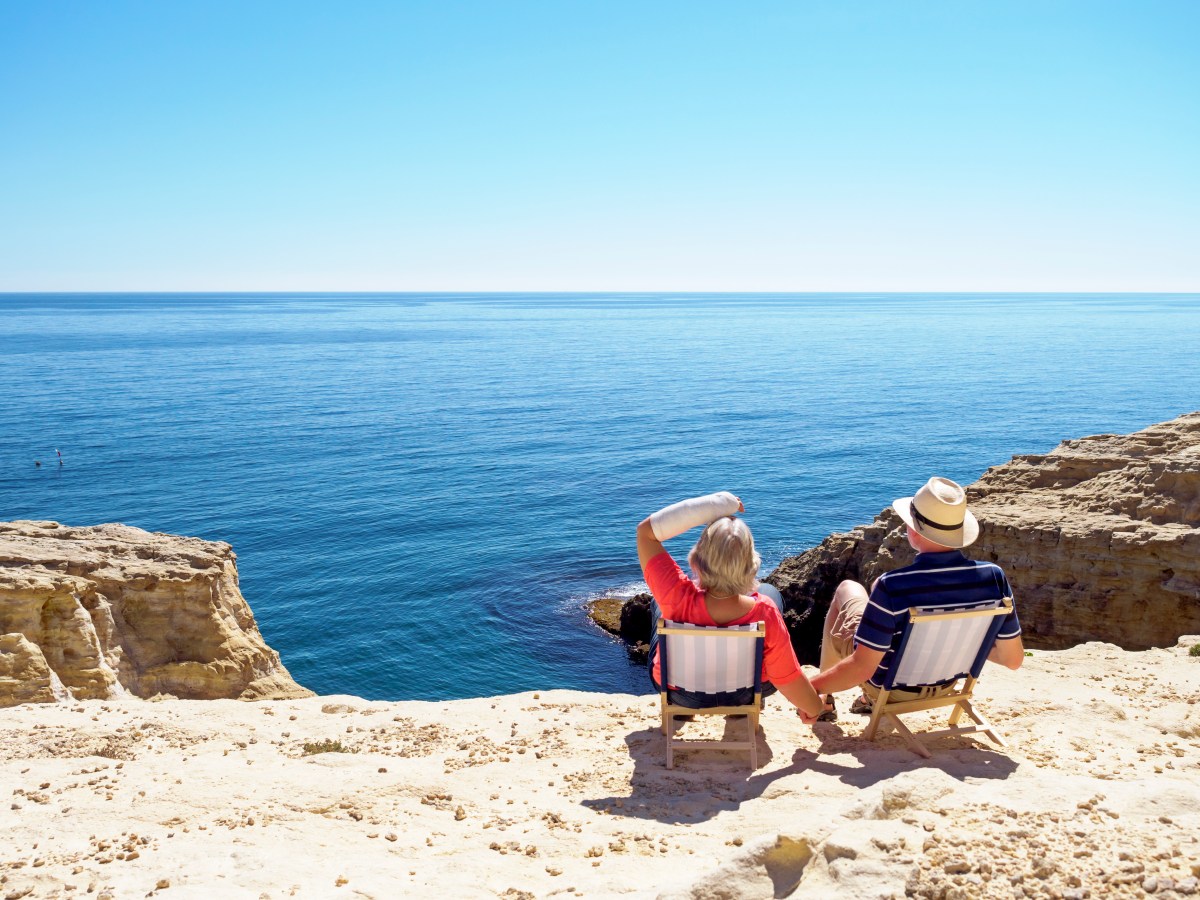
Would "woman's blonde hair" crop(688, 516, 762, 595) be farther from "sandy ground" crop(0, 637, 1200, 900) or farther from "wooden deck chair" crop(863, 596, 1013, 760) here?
"sandy ground" crop(0, 637, 1200, 900)

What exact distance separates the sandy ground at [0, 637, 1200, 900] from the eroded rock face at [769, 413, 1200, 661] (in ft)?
20.6

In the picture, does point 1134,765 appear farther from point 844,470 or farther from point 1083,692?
point 844,470

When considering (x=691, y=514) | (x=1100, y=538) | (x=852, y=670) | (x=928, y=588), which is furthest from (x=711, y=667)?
(x=1100, y=538)

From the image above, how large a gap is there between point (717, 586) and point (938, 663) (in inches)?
72.2

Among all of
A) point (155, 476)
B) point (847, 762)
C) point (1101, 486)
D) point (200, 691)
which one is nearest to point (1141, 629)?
point (1101, 486)

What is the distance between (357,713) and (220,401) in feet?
175

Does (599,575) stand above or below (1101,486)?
below

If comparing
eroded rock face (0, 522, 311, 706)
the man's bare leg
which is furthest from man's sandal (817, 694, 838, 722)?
eroded rock face (0, 522, 311, 706)

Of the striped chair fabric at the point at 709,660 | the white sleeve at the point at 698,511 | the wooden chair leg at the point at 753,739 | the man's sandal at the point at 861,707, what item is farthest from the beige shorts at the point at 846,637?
the white sleeve at the point at 698,511

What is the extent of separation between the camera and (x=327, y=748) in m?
7.05

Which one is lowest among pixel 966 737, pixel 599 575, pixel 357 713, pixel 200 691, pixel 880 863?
pixel 599 575

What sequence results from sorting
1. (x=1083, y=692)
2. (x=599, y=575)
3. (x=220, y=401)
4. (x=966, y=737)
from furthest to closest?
(x=220, y=401) → (x=599, y=575) → (x=1083, y=692) → (x=966, y=737)

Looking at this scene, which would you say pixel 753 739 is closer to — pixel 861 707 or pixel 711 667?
pixel 711 667

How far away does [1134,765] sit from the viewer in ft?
19.5
